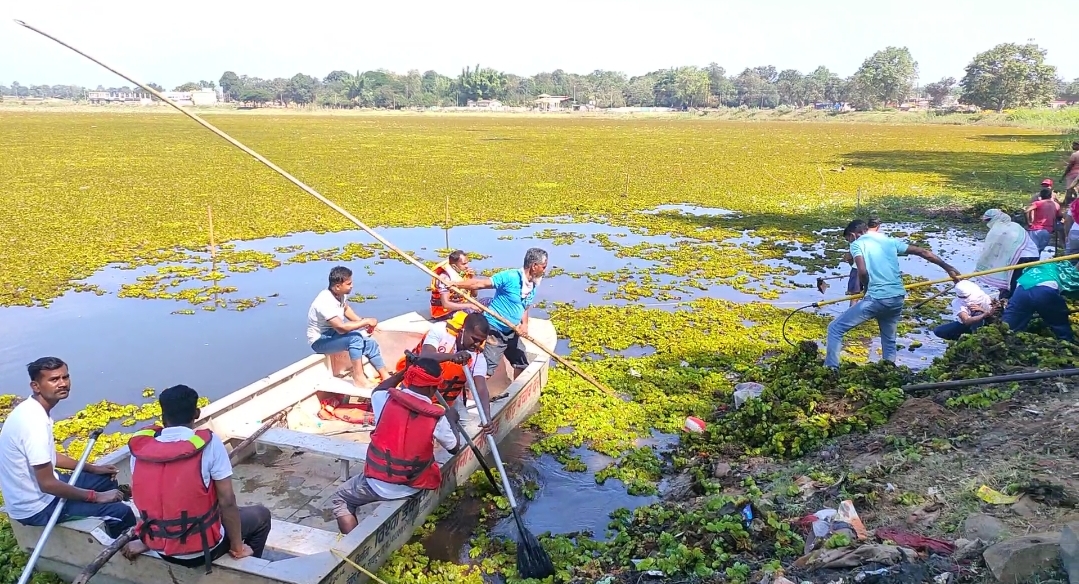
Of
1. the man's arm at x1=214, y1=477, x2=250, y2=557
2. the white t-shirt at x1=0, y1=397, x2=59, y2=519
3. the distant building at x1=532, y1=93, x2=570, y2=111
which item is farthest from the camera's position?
the distant building at x1=532, y1=93, x2=570, y2=111

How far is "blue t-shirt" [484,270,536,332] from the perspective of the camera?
24.9 feet

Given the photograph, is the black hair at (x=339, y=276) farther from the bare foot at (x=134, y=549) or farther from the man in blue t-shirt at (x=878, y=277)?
the man in blue t-shirt at (x=878, y=277)

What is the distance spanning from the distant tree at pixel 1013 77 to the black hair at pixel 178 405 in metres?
99.7

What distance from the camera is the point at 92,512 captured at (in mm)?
4719

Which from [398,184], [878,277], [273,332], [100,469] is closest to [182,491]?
[100,469]

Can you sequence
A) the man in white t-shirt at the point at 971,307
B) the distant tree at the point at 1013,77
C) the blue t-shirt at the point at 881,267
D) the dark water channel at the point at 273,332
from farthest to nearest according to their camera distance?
1. the distant tree at the point at 1013,77
2. the man in white t-shirt at the point at 971,307
3. the blue t-shirt at the point at 881,267
4. the dark water channel at the point at 273,332

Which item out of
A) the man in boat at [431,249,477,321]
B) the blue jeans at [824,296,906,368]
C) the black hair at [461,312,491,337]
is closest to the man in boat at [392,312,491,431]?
the black hair at [461,312,491,337]

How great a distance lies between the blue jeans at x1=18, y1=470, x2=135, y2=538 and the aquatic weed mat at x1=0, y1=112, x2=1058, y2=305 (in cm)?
829

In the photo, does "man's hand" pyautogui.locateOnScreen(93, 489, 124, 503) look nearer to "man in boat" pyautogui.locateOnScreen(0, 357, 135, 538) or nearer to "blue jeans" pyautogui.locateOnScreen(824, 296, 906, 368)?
"man in boat" pyautogui.locateOnScreen(0, 357, 135, 538)

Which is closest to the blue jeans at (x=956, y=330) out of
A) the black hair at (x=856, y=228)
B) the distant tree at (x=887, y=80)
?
the black hair at (x=856, y=228)

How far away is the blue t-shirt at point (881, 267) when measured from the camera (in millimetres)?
7449

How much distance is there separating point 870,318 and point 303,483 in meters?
5.84

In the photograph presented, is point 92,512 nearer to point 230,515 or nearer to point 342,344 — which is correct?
point 230,515

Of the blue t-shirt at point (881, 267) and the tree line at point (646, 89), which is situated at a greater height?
the tree line at point (646, 89)
